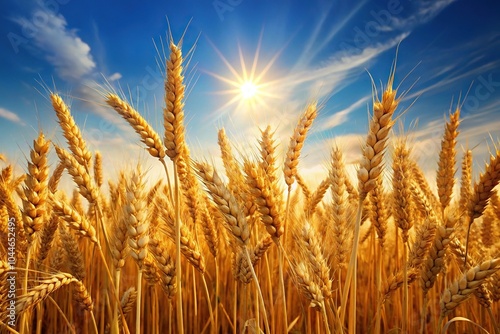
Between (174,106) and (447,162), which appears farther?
(447,162)

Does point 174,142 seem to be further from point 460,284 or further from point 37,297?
point 460,284

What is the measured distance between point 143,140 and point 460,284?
5.70 ft

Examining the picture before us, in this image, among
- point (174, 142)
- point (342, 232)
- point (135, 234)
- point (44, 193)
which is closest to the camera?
point (135, 234)

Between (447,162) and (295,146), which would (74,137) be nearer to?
(295,146)

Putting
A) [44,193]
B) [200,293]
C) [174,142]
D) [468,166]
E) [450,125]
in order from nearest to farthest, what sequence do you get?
[174,142] < [44,193] < [450,125] < [200,293] < [468,166]

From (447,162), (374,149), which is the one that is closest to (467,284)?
(374,149)

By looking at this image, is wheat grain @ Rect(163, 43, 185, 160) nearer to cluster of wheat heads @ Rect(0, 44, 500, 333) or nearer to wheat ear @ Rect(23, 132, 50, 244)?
cluster of wheat heads @ Rect(0, 44, 500, 333)

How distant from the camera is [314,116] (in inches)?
109

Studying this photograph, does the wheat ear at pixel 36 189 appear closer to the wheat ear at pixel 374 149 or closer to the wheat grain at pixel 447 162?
the wheat ear at pixel 374 149

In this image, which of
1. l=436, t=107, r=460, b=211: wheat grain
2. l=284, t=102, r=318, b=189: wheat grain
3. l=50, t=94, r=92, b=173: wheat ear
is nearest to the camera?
l=50, t=94, r=92, b=173: wheat ear

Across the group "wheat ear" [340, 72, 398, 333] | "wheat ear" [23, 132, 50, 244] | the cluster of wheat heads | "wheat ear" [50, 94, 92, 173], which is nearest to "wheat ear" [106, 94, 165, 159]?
the cluster of wheat heads

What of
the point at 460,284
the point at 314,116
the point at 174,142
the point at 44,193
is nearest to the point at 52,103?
the point at 44,193

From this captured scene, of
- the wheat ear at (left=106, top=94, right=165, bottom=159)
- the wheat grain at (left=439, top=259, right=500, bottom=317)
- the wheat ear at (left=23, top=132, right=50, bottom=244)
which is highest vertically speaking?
the wheat ear at (left=106, top=94, right=165, bottom=159)

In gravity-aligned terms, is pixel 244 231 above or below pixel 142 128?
below
